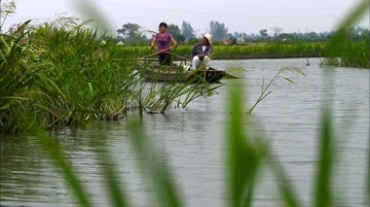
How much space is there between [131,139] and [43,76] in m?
7.45

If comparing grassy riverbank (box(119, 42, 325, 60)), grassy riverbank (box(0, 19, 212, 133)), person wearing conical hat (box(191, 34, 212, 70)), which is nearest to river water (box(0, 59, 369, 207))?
grassy riverbank (box(0, 19, 212, 133))

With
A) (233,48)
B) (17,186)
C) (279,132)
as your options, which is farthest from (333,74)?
(233,48)

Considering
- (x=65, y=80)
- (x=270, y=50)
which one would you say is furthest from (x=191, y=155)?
(x=270, y=50)

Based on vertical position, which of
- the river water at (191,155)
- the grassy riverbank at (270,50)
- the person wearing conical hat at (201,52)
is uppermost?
the person wearing conical hat at (201,52)

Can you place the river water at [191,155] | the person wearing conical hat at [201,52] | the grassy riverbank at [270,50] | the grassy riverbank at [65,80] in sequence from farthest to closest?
the grassy riverbank at [270,50] → the person wearing conical hat at [201,52] → the grassy riverbank at [65,80] → the river water at [191,155]

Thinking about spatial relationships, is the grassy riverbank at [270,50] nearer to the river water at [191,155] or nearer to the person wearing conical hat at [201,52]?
the person wearing conical hat at [201,52]

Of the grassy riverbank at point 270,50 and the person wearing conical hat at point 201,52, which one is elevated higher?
the person wearing conical hat at point 201,52

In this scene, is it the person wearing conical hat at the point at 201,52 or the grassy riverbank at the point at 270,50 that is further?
the grassy riverbank at the point at 270,50

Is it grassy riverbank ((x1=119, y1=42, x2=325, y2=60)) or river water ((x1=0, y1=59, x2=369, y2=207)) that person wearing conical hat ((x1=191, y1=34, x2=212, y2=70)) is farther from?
grassy riverbank ((x1=119, y1=42, x2=325, y2=60))

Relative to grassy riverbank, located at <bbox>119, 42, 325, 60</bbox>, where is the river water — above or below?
above

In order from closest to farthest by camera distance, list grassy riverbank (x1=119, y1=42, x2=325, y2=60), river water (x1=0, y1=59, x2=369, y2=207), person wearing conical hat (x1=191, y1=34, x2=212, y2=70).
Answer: river water (x1=0, y1=59, x2=369, y2=207)
person wearing conical hat (x1=191, y1=34, x2=212, y2=70)
grassy riverbank (x1=119, y1=42, x2=325, y2=60)

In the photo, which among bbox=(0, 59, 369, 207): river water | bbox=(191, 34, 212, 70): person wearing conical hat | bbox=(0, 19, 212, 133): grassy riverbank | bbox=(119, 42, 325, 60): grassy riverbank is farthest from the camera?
bbox=(119, 42, 325, 60): grassy riverbank

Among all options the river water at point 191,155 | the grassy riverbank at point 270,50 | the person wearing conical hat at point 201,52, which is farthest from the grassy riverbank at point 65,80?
the grassy riverbank at point 270,50

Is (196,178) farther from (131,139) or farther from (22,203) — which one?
(131,139)
